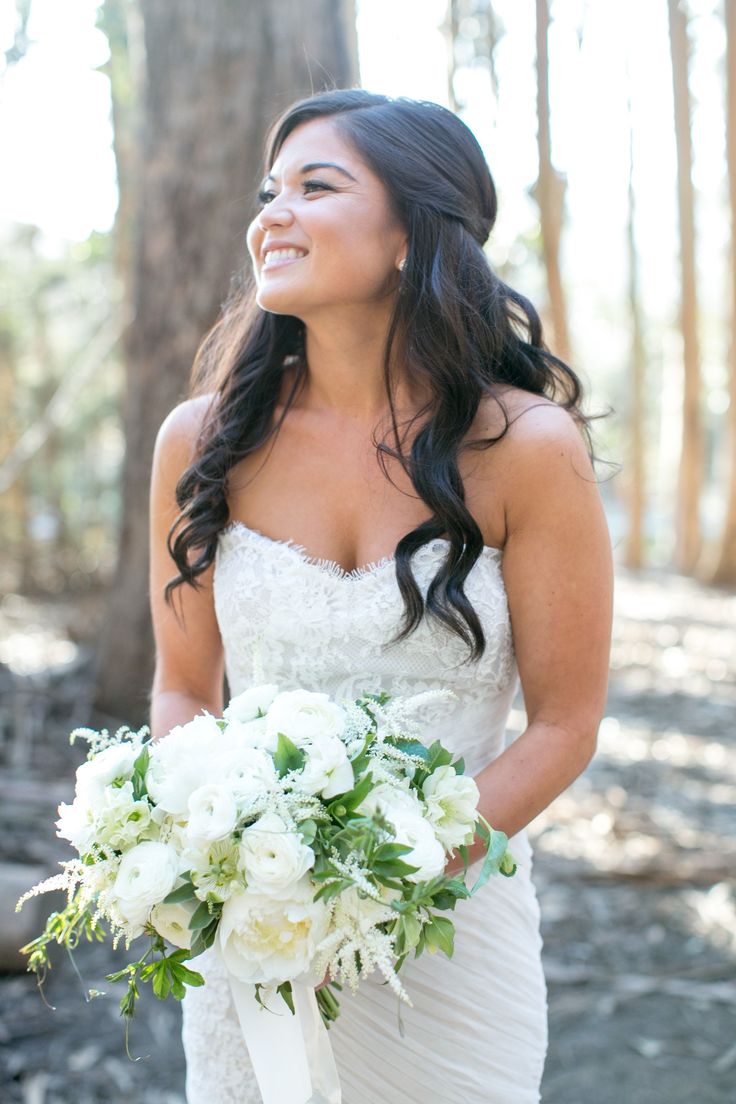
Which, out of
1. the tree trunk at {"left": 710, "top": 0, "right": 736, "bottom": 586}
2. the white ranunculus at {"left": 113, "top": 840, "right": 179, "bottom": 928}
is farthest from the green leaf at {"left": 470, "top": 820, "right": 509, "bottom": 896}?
the tree trunk at {"left": 710, "top": 0, "right": 736, "bottom": 586}

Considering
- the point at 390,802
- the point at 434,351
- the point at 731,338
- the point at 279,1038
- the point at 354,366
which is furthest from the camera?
the point at 731,338

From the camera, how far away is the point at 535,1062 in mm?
2355

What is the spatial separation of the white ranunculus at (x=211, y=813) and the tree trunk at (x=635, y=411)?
1621 centimetres

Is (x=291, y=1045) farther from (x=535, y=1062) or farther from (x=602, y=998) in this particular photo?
(x=602, y=998)

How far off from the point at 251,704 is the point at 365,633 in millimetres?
457

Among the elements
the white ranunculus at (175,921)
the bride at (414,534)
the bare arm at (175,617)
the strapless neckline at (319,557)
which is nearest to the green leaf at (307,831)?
the white ranunculus at (175,921)

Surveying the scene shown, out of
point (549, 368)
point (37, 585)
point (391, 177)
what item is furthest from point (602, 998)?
point (37, 585)

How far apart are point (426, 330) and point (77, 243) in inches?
538

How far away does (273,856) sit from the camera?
5.28ft

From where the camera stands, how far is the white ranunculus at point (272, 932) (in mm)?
1619

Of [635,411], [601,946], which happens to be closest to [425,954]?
[601,946]

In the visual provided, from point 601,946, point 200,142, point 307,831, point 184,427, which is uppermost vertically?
point 200,142

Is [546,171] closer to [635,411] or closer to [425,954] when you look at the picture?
[635,411]

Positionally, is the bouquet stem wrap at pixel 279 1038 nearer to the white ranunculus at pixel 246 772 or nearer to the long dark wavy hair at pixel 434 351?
the white ranunculus at pixel 246 772
